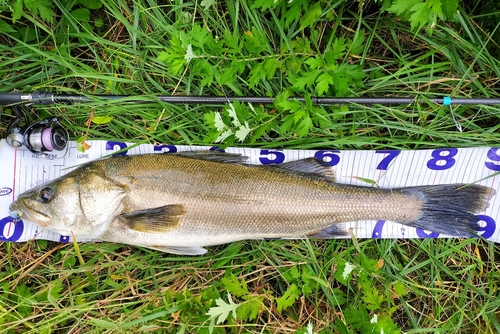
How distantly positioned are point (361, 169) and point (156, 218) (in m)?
1.60

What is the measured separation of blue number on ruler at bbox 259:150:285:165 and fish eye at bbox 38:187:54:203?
1.56 metres

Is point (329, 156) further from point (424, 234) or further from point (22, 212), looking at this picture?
point (22, 212)

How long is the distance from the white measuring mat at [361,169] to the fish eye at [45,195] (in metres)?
0.30

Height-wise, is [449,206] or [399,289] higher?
[449,206]

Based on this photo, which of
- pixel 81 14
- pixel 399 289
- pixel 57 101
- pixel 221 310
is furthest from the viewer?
pixel 81 14

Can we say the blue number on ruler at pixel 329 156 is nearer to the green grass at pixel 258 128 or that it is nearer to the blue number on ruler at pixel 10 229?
the green grass at pixel 258 128

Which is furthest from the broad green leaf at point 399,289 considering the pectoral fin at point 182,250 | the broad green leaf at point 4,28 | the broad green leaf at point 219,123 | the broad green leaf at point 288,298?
the broad green leaf at point 4,28

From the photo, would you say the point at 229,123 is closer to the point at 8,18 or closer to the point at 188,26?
the point at 188,26

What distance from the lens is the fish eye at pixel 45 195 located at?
2.89 metres

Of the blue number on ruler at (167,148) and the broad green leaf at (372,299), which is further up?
the blue number on ruler at (167,148)

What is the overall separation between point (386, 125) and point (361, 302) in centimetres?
137

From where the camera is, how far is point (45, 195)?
2.89 m

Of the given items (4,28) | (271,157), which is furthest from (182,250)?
(4,28)

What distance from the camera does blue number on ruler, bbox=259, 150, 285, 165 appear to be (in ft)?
10.4
